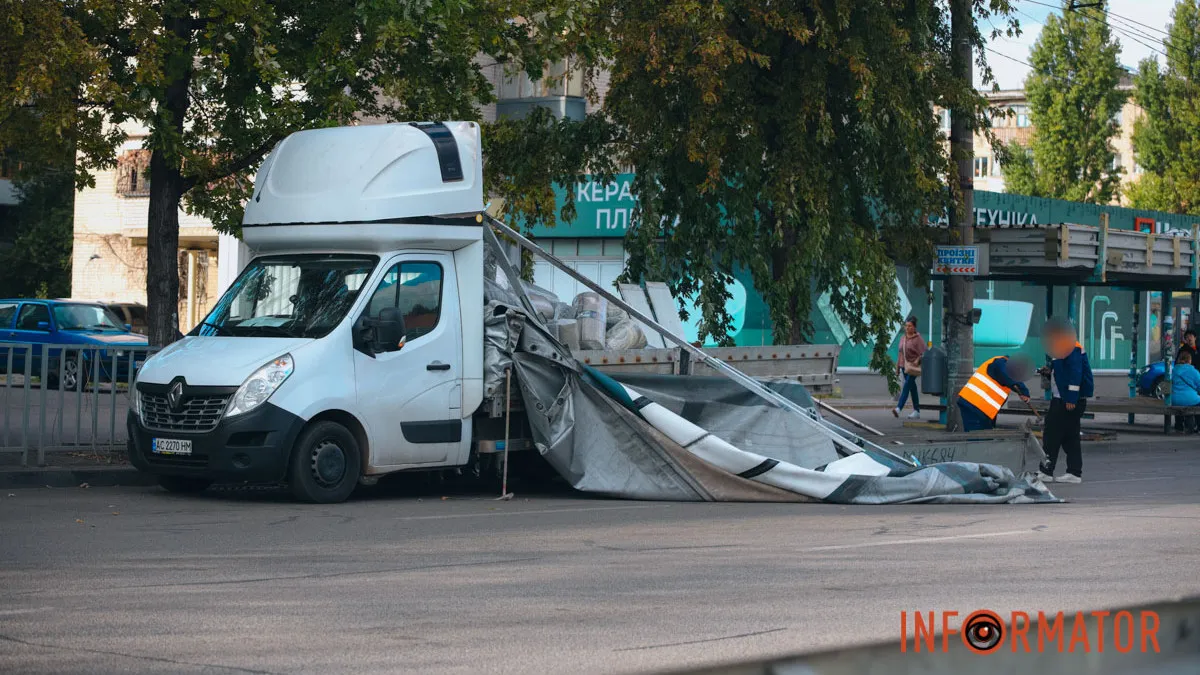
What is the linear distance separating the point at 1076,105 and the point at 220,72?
1977 inches

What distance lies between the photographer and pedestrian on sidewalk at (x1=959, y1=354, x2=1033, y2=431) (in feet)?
56.8

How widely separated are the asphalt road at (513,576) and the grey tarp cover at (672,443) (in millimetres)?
264

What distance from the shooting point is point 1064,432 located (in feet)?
49.2

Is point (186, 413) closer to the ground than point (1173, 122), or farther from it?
closer to the ground

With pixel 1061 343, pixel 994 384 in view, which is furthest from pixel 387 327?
pixel 994 384

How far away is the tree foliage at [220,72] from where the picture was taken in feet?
44.5

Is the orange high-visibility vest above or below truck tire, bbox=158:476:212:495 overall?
above

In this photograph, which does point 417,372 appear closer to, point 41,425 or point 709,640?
point 41,425

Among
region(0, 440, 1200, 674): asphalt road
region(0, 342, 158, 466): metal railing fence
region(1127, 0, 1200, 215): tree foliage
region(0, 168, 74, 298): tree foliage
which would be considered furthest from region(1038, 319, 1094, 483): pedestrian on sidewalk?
region(1127, 0, 1200, 215): tree foliage

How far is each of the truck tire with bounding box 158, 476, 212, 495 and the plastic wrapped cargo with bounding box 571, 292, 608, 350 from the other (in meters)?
3.51

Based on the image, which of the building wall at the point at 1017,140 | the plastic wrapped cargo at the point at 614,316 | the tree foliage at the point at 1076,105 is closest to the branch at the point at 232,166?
the plastic wrapped cargo at the point at 614,316

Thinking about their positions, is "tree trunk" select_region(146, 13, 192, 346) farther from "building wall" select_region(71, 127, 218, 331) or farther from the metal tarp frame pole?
"building wall" select_region(71, 127, 218, 331)

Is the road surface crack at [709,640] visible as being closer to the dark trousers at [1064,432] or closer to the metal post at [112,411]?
the metal post at [112,411]

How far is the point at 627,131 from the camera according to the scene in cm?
1975
